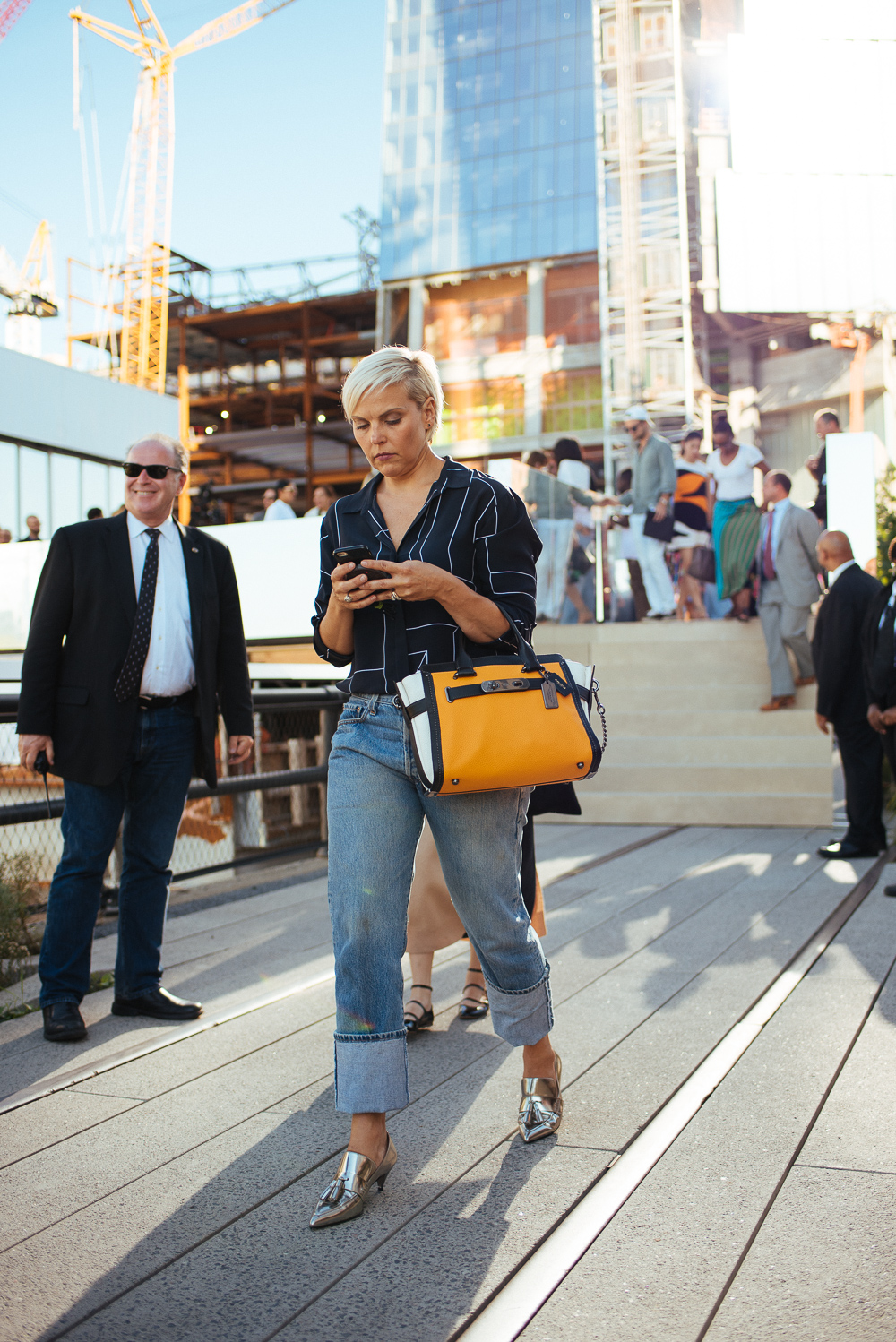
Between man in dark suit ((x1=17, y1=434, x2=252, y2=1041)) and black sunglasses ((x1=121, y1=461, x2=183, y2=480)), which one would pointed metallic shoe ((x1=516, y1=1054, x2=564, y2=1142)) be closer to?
man in dark suit ((x1=17, y1=434, x2=252, y2=1041))

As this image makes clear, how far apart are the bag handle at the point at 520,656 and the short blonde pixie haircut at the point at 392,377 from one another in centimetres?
46

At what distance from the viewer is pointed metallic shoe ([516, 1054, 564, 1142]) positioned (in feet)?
9.18

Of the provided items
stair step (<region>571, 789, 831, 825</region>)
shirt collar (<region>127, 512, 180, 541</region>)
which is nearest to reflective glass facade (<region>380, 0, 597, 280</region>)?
stair step (<region>571, 789, 831, 825</region>)

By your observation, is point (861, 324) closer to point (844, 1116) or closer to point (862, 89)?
point (862, 89)

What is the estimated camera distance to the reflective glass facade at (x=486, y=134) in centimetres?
4450

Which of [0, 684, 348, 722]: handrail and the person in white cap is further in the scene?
the person in white cap

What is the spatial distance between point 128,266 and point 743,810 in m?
54.3

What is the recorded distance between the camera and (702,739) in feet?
31.3

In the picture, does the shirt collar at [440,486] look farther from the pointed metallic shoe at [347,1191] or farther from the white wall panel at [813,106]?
the white wall panel at [813,106]

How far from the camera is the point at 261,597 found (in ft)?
48.8

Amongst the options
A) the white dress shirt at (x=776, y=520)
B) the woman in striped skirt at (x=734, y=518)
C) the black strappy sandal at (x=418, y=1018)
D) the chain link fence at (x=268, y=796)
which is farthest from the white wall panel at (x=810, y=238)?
the black strappy sandal at (x=418, y=1018)

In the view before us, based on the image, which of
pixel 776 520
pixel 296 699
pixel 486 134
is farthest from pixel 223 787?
pixel 486 134

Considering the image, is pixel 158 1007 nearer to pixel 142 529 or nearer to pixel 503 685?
pixel 142 529

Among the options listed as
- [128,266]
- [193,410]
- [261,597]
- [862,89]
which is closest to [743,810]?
[261,597]
